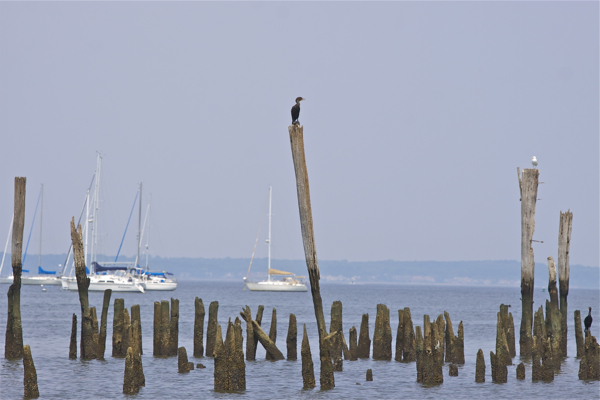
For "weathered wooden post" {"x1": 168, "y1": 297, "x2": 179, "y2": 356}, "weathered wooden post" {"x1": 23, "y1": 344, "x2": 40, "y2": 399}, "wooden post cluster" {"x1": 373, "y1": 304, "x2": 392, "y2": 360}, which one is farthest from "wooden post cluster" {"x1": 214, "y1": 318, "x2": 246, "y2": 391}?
"weathered wooden post" {"x1": 168, "y1": 297, "x2": 179, "y2": 356}

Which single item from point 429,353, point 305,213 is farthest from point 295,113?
point 429,353

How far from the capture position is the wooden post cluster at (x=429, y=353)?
695 inches

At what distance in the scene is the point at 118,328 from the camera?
2241 cm

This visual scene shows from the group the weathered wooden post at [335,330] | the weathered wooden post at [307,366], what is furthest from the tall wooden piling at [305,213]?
the weathered wooden post at [335,330]

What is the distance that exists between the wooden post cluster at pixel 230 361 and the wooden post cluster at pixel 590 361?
356 inches

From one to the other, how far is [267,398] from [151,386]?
3462mm

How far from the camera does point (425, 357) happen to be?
59.2 ft

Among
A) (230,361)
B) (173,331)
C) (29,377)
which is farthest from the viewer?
(173,331)

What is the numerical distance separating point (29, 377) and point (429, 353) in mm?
9497

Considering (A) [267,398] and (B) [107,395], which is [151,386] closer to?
(B) [107,395]

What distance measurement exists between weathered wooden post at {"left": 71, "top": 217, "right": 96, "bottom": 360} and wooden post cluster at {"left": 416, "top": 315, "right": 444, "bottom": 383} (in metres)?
9.27

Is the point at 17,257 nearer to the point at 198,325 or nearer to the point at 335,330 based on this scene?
the point at 198,325

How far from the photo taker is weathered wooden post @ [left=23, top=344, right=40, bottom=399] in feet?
49.9

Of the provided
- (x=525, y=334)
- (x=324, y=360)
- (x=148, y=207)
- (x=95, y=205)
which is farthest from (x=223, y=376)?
(x=148, y=207)
